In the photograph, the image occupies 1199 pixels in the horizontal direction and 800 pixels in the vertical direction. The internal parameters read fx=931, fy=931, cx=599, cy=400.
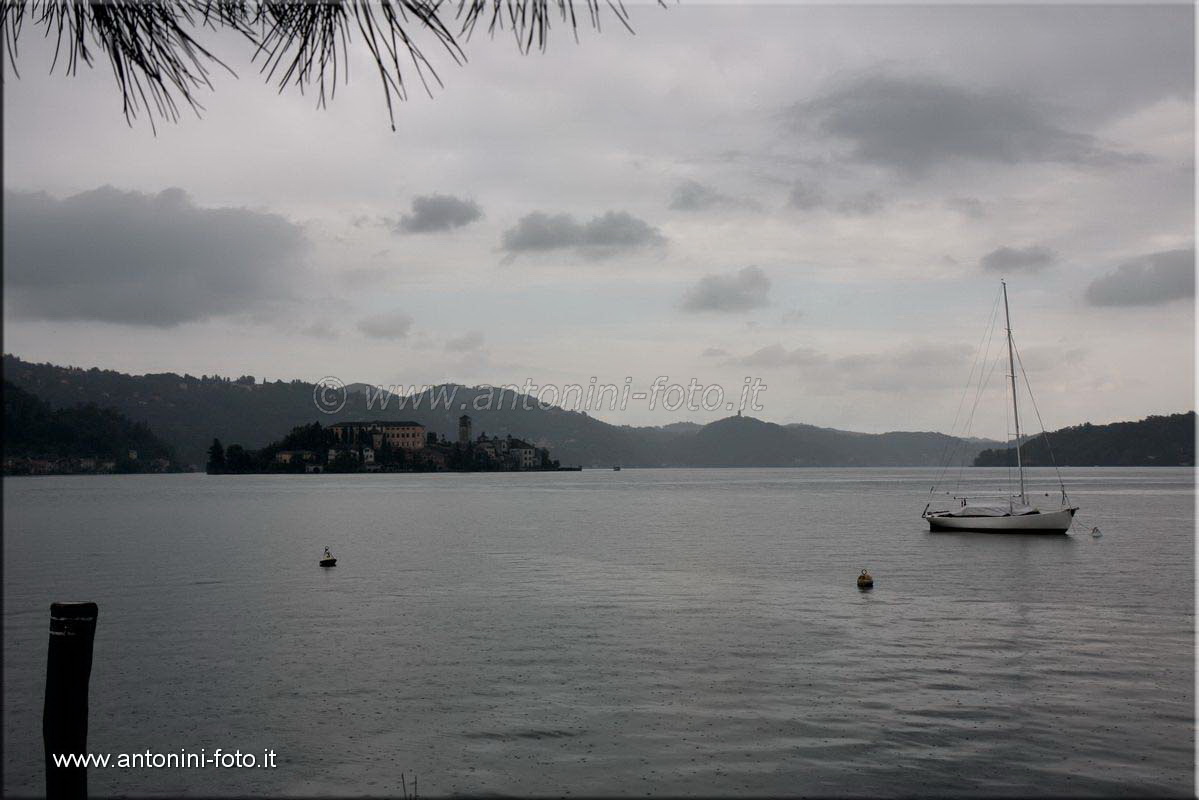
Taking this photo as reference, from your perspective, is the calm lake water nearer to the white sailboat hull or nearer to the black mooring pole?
the black mooring pole

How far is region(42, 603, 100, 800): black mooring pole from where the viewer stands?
35.1 feet

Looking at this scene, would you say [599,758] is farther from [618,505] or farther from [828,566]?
[618,505]

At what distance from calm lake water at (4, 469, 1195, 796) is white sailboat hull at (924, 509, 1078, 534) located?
1320 cm

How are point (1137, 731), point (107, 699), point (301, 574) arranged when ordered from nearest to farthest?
point (1137, 731) < point (107, 699) < point (301, 574)

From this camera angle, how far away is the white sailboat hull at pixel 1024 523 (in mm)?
65312

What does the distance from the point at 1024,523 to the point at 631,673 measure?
52.0 metres

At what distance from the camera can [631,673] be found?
22578 mm

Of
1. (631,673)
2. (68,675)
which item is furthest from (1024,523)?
(68,675)

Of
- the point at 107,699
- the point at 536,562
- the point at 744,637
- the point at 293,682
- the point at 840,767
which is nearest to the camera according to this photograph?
the point at 840,767

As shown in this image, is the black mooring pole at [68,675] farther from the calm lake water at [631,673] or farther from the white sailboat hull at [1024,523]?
the white sailboat hull at [1024,523]

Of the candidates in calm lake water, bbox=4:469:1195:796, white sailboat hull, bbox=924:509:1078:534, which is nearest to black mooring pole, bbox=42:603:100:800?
calm lake water, bbox=4:469:1195:796

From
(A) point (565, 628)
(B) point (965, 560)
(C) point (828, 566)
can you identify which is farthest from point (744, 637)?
(B) point (965, 560)

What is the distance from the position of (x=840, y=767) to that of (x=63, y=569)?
4423 centimetres

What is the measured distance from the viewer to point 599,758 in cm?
1634
